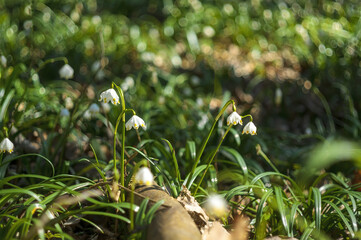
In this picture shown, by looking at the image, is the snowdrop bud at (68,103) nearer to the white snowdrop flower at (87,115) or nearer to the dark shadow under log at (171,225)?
the white snowdrop flower at (87,115)

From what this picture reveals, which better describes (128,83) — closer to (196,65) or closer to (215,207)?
(196,65)

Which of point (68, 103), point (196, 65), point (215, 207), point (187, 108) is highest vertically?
point (215, 207)

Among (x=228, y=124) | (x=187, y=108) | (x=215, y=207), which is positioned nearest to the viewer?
(x=215, y=207)

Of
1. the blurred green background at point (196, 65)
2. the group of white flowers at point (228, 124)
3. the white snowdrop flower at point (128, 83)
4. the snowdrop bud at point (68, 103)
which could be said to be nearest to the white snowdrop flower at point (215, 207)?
the group of white flowers at point (228, 124)

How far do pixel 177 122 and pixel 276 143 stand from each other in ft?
3.14

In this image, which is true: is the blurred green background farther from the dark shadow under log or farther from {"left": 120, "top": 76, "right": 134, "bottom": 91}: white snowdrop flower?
the dark shadow under log

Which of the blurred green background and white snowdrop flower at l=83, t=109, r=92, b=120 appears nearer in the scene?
white snowdrop flower at l=83, t=109, r=92, b=120

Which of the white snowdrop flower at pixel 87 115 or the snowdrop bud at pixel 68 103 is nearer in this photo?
the white snowdrop flower at pixel 87 115

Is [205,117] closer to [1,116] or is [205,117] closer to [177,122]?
[177,122]

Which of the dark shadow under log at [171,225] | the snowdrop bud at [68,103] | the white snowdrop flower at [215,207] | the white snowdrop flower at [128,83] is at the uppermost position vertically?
the dark shadow under log at [171,225]

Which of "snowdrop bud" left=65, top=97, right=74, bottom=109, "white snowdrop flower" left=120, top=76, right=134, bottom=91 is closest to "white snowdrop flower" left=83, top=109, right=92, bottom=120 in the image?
"snowdrop bud" left=65, top=97, right=74, bottom=109

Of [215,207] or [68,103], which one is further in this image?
[68,103]

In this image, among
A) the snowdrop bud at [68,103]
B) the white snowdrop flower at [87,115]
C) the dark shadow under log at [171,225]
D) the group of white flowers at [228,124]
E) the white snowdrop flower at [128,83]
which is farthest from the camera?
the white snowdrop flower at [128,83]

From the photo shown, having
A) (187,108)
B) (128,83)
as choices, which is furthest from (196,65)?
(187,108)
